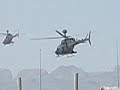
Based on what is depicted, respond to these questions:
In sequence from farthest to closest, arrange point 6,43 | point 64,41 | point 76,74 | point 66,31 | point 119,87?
point 6,43
point 64,41
point 66,31
point 119,87
point 76,74

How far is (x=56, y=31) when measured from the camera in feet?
250

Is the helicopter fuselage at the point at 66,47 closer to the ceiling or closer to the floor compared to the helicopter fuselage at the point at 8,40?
closer to the floor

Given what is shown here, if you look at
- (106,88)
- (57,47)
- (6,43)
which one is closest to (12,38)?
(6,43)

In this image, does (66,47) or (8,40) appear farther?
(8,40)

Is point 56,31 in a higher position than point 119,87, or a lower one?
higher

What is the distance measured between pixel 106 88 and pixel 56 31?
12.4 meters

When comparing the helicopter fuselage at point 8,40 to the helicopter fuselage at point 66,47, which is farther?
the helicopter fuselage at point 8,40

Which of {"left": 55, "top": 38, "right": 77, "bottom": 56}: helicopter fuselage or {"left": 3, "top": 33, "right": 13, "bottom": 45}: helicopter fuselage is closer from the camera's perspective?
{"left": 55, "top": 38, "right": 77, "bottom": 56}: helicopter fuselage

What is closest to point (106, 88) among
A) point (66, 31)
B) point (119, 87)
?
point (119, 87)

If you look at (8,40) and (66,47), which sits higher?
(8,40)

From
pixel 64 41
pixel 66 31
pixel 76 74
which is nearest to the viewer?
pixel 76 74

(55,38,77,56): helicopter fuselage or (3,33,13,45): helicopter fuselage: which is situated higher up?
(3,33,13,45): helicopter fuselage

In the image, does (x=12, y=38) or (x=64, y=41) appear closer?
(x=64, y=41)

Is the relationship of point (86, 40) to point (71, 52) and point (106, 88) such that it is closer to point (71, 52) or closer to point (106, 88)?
point (71, 52)
